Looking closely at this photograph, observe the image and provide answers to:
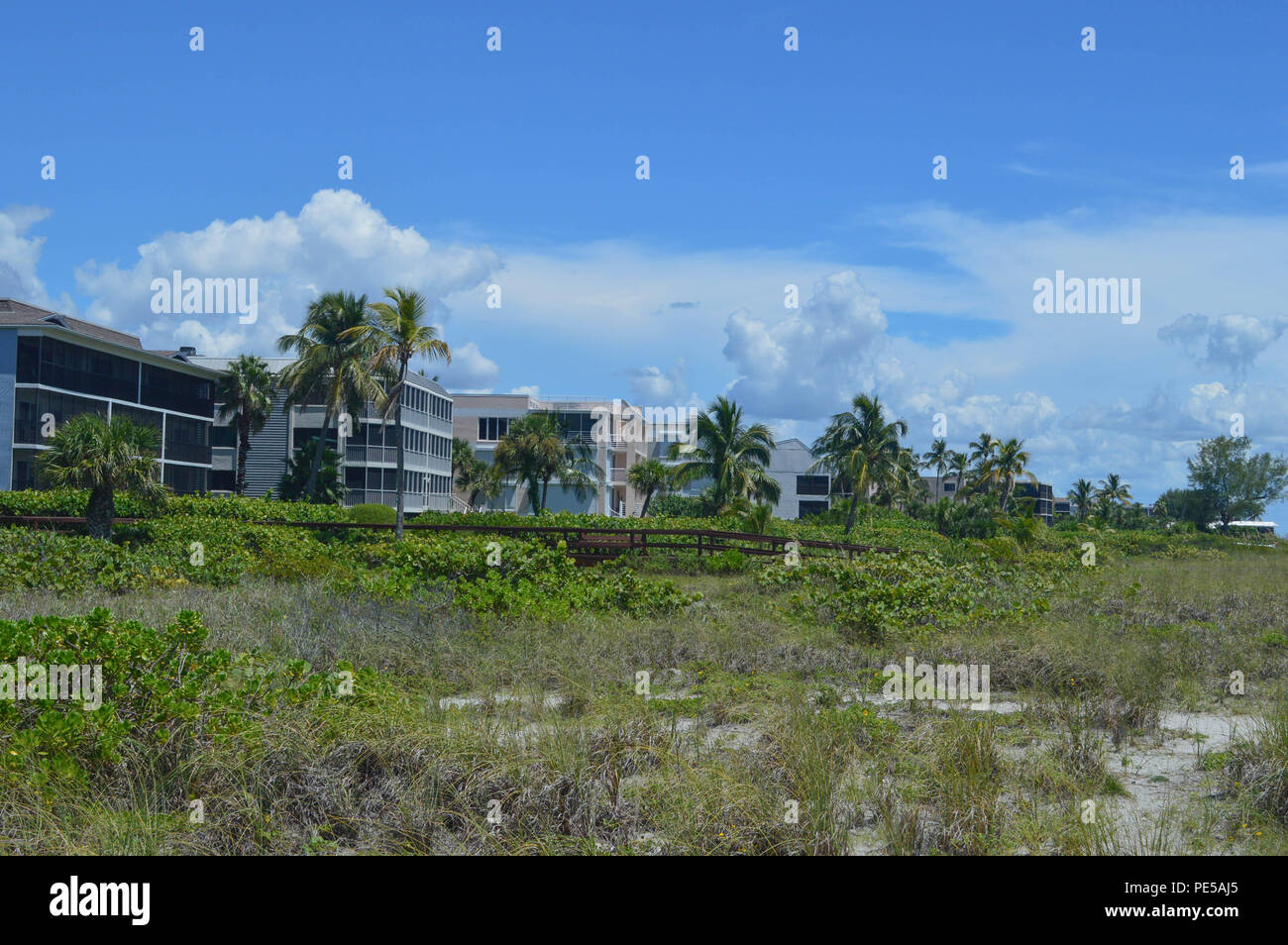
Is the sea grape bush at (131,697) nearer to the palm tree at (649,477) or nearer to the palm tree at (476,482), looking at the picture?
the palm tree at (649,477)

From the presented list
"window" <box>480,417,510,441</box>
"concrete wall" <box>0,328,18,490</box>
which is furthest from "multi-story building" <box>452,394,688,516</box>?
"concrete wall" <box>0,328,18,490</box>

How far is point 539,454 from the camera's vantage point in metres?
49.5

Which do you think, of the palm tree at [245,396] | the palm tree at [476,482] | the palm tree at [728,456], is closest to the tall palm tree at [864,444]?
the palm tree at [728,456]

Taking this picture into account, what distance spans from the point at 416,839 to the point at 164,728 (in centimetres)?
186

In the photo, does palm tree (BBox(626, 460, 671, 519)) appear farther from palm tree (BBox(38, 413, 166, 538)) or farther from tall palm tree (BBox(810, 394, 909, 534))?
palm tree (BBox(38, 413, 166, 538))

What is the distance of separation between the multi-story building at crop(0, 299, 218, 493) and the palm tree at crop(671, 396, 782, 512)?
69.5 ft

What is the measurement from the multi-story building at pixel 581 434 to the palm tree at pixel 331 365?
51.5ft

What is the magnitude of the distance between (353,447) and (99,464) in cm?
2965

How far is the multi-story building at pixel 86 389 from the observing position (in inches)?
1446

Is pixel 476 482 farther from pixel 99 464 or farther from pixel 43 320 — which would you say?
pixel 99 464

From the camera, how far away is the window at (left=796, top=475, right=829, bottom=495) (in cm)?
7619

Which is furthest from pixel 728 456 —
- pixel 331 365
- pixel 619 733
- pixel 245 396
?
pixel 619 733
